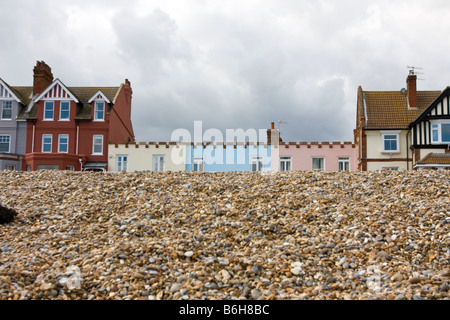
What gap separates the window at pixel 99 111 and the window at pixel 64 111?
7.89 feet

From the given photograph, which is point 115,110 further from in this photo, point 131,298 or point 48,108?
point 131,298

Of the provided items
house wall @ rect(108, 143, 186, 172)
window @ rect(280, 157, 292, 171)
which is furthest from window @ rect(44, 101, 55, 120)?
window @ rect(280, 157, 292, 171)

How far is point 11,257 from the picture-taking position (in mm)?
10391

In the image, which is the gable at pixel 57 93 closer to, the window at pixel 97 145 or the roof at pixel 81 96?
the roof at pixel 81 96

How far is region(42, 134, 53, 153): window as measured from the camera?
37906mm

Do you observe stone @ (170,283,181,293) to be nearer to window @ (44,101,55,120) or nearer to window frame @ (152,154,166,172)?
window frame @ (152,154,166,172)

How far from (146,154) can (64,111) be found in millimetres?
8134

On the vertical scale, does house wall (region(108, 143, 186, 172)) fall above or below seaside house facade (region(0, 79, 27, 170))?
below

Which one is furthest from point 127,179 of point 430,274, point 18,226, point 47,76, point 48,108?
point 47,76

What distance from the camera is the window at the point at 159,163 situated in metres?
37.3

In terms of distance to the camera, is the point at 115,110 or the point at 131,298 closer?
the point at 131,298

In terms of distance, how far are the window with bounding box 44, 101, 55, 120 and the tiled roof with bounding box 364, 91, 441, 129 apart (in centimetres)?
2637

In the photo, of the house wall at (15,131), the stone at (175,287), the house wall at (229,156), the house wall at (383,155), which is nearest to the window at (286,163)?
the house wall at (229,156)

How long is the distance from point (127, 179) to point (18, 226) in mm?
5174
